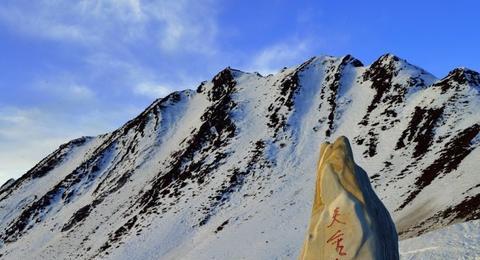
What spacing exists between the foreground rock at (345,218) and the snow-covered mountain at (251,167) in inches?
931

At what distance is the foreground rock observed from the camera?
845cm

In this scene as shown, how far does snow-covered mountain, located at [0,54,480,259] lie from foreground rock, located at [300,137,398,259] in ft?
77.5

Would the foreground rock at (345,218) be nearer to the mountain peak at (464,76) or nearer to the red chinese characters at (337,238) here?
the red chinese characters at (337,238)

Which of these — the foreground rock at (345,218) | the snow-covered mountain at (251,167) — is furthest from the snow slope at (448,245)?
the snow-covered mountain at (251,167)

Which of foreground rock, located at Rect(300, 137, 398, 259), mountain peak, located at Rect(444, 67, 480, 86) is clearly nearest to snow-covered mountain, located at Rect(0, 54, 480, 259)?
mountain peak, located at Rect(444, 67, 480, 86)

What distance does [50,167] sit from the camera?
327ft

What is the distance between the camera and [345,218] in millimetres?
8680

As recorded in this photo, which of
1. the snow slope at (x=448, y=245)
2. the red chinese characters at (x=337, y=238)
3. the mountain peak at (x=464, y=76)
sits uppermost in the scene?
the mountain peak at (x=464, y=76)

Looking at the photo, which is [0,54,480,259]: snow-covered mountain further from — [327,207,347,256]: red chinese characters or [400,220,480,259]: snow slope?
[327,207,347,256]: red chinese characters

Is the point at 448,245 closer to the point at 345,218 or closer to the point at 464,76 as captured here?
the point at 345,218

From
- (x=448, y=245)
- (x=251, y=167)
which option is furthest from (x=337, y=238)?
(x=251, y=167)

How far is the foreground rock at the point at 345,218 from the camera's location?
27.7ft

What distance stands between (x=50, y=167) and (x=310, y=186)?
199ft

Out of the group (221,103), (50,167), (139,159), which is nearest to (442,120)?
(221,103)
